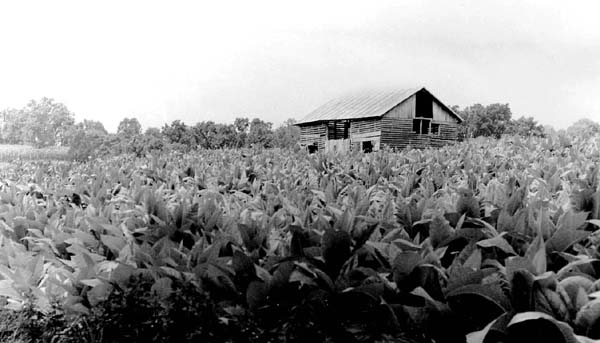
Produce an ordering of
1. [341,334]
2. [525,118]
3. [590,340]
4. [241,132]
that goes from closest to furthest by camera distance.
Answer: [590,340] → [341,334] → [241,132] → [525,118]

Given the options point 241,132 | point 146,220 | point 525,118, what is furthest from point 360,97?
point 525,118

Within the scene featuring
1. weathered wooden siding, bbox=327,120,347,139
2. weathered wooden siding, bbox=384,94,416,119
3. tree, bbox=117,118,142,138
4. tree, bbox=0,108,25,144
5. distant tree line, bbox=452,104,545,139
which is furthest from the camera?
distant tree line, bbox=452,104,545,139

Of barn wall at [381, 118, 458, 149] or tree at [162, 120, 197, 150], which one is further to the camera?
tree at [162, 120, 197, 150]

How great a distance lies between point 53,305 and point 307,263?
5.17ft

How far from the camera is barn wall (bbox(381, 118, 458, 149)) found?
33.8 metres

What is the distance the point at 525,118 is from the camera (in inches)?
2611

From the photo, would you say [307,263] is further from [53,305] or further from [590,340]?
[53,305]

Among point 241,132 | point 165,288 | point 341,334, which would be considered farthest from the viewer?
point 241,132

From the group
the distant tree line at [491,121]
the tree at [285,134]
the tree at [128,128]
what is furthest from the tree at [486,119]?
the tree at [128,128]

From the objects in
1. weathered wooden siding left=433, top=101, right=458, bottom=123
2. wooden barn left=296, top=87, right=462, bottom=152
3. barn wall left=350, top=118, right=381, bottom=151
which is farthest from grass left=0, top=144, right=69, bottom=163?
weathered wooden siding left=433, top=101, right=458, bottom=123

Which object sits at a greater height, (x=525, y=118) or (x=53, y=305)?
(x=525, y=118)

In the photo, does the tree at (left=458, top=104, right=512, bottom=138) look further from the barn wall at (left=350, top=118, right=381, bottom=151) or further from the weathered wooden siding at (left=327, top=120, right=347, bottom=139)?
the barn wall at (left=350, top=118, right=381, bottom=151)

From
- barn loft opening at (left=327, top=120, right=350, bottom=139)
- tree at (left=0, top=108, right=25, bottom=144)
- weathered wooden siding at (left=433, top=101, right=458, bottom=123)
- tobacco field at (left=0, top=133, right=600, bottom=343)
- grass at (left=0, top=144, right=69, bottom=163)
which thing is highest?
weathered wooden siding at (left=433, top=101, right=458, bottom=123)

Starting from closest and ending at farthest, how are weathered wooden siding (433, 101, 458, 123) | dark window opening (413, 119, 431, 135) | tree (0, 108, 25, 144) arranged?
tree (0, 108, 25, 144) < weathered wooden siding (433, 101, 458, 123) < dark window opening (413, 119, 431, 135)
